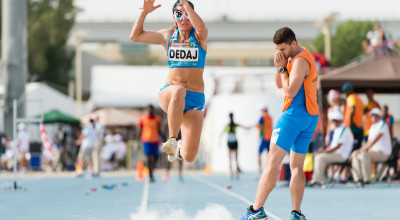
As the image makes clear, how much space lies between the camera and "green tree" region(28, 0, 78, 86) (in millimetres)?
68500

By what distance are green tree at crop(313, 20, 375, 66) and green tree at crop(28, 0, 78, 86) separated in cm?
2468

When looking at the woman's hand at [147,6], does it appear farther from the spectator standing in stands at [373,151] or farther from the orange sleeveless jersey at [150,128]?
the orange sleeveless jersey at [150,128]

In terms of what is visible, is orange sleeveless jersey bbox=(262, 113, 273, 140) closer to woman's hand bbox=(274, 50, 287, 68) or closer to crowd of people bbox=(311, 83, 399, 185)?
crowd of people bbox=(311, 83, 399, 185)

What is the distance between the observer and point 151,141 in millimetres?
19359

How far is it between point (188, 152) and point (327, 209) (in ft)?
9.04

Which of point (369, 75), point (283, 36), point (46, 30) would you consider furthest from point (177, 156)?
point (46, 30)

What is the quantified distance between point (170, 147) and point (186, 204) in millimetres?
3668

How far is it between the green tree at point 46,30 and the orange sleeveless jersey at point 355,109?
54.8 meters

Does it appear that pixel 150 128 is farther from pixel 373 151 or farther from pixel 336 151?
pixel 373 151

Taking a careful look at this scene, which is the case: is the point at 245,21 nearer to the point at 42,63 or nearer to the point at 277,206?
the point at 42,63

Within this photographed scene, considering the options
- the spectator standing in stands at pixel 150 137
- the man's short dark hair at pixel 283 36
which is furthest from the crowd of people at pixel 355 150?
the man's short dark hair at pixel 283 36

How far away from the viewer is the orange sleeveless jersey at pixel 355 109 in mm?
16281

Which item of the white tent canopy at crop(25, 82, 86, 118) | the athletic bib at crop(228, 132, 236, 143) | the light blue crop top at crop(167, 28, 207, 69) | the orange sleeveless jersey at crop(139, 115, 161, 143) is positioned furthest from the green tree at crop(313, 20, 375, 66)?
the light blue crop top at crop(167, 28, 207, 69)

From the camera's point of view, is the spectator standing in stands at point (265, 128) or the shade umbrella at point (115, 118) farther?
the shade umbrella at point (115, 118)
